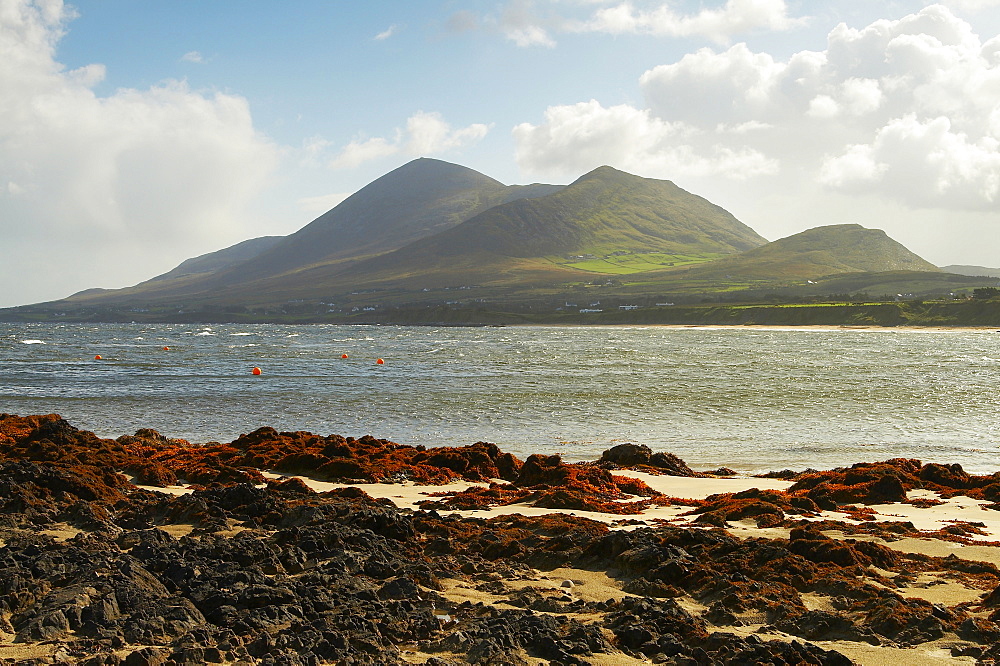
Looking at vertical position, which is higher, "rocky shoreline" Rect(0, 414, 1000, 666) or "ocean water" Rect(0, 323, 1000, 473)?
"rocky shoreline" Rect(0, 414, 1000, 666)

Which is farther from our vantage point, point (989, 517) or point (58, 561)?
point (989, 517)

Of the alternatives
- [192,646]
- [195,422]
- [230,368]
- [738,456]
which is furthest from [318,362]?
[192,646]

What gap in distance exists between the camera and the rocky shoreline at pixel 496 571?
832 centimetres

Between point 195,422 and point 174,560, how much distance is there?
23499 millimetres

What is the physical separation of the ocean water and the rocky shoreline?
7.60 m

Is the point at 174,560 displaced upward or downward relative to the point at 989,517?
upward

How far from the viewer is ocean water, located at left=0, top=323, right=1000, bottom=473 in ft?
87.8

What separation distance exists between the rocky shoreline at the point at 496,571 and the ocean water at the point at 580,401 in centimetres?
760

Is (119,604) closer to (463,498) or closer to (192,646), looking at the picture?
(192,646)

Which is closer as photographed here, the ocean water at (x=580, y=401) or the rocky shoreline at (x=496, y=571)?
the rocky shoreline at (x=496, y=571)

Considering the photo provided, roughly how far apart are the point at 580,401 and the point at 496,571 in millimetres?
27348

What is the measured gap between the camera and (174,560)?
1062 centimetres

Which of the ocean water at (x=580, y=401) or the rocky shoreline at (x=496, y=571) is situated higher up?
the rocky shoreline at (x=496, y=571)

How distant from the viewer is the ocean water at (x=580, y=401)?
2675 centimetres
